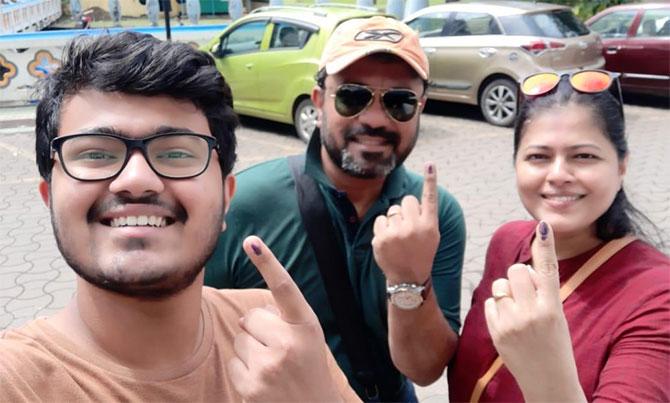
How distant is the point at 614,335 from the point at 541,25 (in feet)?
27.1

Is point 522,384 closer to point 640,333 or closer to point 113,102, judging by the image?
point 640,333

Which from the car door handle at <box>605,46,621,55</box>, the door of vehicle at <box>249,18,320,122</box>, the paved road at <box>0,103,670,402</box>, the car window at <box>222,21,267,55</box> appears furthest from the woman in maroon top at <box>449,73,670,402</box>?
the car door handle at <box>605,46,621,55</box>

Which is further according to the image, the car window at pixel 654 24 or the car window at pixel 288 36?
the car window at pixel 654 24

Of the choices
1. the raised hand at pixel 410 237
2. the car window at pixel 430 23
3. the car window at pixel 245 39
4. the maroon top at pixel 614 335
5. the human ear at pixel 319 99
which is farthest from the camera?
the car window at pixel 430 23

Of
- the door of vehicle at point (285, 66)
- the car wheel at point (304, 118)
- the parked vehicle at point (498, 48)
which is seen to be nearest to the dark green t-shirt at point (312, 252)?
the door of vehicle at point (285, 66)

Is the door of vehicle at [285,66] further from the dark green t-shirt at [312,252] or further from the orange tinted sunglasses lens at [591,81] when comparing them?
the orange tinted sunglasses lens at [591,81]

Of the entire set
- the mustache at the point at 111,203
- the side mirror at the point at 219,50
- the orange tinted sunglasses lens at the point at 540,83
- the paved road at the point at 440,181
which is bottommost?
the paved road at the point at 440,181

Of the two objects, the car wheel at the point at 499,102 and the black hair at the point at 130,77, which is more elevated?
the black hair at the point at 130,77

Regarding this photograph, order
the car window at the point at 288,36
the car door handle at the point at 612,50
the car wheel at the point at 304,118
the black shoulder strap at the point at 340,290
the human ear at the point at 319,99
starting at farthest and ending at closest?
the car door handle at the point at 612,50 < the car wheel at the point at 304,118 < the car window at the point at 288,36 < the human ear at the point at 319,99 < the black shoulder strap at the point at 340,290

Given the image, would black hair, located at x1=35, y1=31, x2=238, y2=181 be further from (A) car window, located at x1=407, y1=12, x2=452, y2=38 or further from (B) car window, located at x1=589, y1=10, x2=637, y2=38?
(B) car window, located at x1=589, y1=10, x2=637, y2=38

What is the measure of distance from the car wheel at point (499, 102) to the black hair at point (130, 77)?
26.7ft

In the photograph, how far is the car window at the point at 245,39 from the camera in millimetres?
9094

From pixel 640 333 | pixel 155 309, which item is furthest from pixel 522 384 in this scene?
pixel 155 309

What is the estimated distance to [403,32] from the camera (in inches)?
94.9
